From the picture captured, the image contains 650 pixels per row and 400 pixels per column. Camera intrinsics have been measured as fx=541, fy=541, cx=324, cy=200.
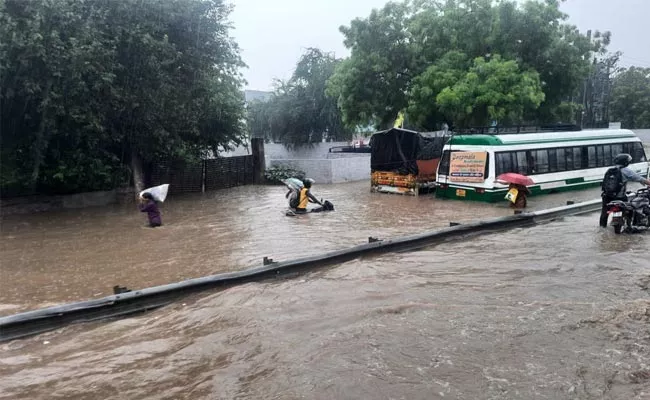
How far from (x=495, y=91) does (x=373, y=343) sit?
17.4 metres

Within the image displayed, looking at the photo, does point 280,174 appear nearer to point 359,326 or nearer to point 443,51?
point 443,51

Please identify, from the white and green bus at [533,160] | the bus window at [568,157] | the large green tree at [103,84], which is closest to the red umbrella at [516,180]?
the white and green bus at [533,160]

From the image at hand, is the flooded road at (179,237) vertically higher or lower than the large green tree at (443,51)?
lower

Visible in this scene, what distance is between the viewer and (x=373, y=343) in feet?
16.8

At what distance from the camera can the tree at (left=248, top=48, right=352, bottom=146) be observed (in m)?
35.7

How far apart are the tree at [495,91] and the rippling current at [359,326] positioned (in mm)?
10741

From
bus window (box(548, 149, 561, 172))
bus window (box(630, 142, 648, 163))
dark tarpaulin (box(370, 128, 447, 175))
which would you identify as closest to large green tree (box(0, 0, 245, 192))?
dark tarpaulin (box(370, 128, 447, 175))

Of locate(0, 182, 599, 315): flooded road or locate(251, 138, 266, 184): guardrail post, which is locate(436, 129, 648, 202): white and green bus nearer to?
locate(0, 182, 599, 315): flooded road

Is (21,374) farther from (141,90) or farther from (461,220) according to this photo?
(141,90)

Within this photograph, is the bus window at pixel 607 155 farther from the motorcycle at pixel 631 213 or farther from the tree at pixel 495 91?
the motorcycle at pixel 631 213

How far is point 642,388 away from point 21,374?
5145 mm

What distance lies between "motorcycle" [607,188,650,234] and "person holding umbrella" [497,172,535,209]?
3.52 metres

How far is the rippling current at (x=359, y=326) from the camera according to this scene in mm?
4375

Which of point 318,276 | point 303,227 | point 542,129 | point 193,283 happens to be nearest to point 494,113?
point 542,129
